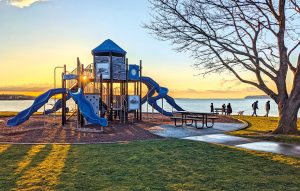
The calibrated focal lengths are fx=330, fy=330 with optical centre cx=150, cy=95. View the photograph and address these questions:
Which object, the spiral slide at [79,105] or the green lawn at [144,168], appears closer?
the green lawn at [144,168]

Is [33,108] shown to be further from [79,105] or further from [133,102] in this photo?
[133,102]

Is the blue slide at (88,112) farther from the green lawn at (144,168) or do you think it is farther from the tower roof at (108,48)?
the tower roof at (108,48)

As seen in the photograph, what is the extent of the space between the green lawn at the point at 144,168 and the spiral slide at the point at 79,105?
5.35 m

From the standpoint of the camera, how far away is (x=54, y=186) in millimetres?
7324

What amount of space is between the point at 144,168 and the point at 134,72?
17567mm

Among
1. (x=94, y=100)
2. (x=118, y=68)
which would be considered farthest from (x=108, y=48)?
(x=94, y=100)

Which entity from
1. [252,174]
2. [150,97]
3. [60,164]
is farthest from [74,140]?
[150,97]

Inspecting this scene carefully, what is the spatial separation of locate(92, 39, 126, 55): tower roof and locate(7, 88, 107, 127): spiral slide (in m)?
4.32

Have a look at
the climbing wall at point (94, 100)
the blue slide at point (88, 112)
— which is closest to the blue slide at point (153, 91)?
the climbing wall at point (94, 100)

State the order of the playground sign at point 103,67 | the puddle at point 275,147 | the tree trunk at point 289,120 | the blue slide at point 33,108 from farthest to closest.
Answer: the playground sign at point 103,67 → the blue slide at point 33,108 → the tree trunk at point 289,120 → the puddle at point 275,147

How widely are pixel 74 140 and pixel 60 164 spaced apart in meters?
5.53

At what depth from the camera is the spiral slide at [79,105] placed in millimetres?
18031

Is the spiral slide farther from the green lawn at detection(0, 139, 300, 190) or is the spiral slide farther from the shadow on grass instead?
the shadow on grass

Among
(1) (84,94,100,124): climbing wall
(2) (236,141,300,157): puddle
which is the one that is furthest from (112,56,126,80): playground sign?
(2) (236,141,300,157): puddle
